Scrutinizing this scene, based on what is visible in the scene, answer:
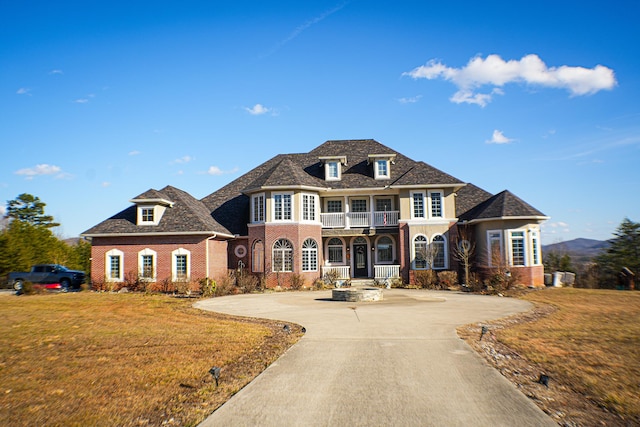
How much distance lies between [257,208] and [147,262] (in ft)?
24.9

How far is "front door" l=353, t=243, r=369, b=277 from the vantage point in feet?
103

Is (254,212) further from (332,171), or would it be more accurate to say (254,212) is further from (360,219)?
(360,219)

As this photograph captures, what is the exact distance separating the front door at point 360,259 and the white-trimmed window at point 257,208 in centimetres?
751

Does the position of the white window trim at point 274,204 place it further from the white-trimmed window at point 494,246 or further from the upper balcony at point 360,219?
the white-trimmed window at point 494,246

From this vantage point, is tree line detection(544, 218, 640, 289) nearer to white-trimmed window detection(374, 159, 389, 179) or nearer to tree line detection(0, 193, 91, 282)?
white-trimmed window detection(374, 159, 389, 179)

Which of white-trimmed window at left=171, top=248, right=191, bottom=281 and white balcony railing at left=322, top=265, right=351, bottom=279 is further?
white balcony railing at left=322, top=265, right=351, bottom=279

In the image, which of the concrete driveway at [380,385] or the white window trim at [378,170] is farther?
the white window trim at [378,170]

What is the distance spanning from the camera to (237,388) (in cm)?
693

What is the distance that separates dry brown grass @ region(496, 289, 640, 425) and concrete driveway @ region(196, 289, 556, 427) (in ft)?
4.31

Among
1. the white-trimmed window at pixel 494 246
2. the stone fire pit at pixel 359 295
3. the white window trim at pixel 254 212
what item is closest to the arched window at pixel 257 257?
the white window trim at pixel 254 212

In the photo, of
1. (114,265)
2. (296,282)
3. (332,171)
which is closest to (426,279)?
(296,282)

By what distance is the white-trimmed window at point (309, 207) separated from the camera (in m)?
28.0

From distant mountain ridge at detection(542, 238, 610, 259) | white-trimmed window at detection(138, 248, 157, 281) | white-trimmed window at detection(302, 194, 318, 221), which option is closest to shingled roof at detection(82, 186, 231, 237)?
white-trimmed window at detection(138, 248, 157, 281)

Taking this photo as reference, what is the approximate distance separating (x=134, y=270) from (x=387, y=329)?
1992cm
